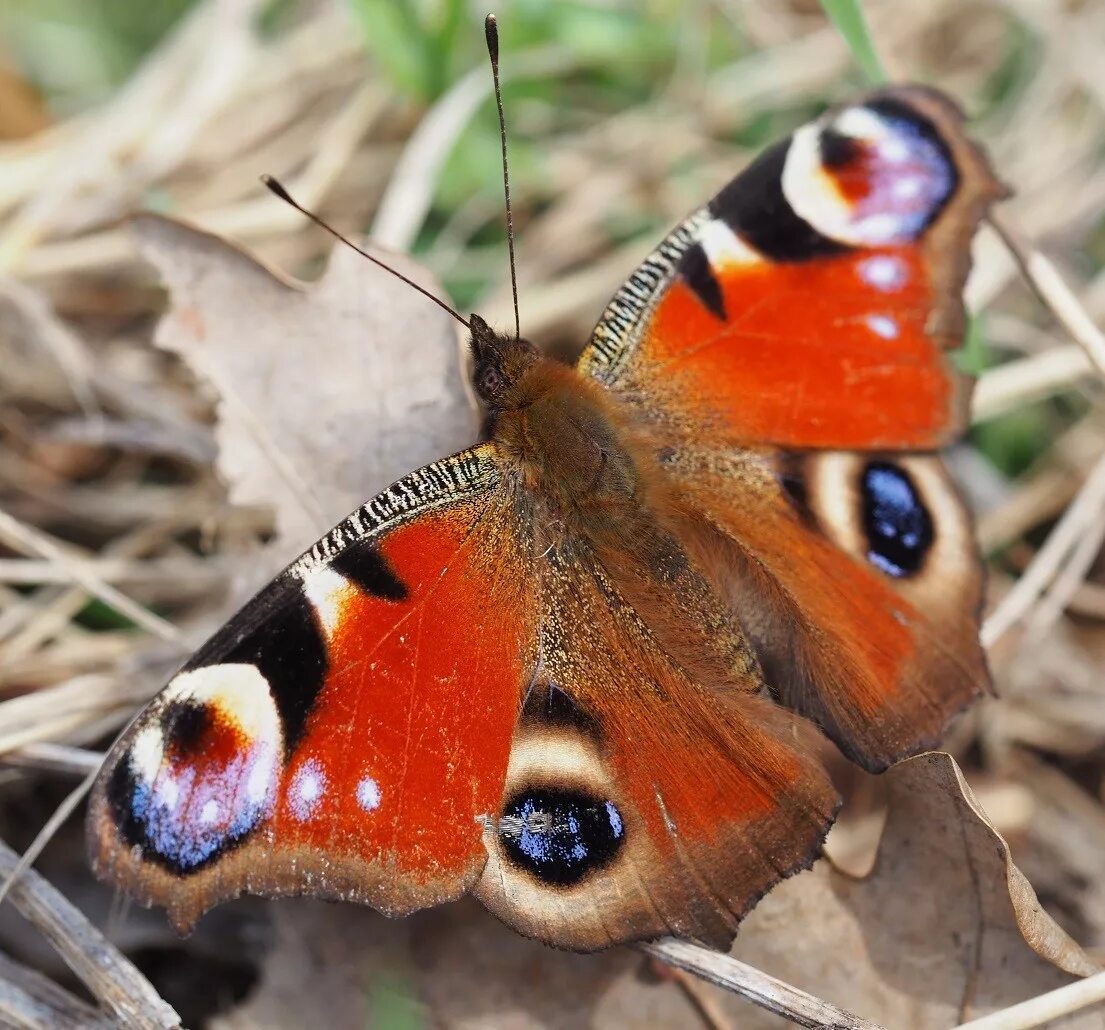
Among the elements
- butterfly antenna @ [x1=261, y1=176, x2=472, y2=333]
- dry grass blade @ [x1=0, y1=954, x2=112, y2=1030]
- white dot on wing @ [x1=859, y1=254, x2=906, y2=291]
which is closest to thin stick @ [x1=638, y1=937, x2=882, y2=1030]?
dry grass blade @ [x1=0, y1=954, x2=112, y2=1030]

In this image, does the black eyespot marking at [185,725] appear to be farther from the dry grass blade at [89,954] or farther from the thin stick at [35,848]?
the dry grass blade at [89,954]

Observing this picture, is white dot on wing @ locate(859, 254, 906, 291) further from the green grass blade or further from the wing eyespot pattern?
the wing eyespot pattern

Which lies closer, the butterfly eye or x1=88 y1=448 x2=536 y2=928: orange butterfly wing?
x1=88 y1=448 x2=536 y2=928: orange butterfly wing

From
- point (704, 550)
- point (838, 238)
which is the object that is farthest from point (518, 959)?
point (838, 238)

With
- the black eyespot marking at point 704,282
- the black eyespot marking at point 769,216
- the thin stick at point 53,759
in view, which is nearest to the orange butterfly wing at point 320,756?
the thin stick at point 53,759

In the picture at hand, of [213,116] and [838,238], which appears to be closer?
[838,238]

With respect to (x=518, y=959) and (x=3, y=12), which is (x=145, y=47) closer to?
(x=3, y=12)
